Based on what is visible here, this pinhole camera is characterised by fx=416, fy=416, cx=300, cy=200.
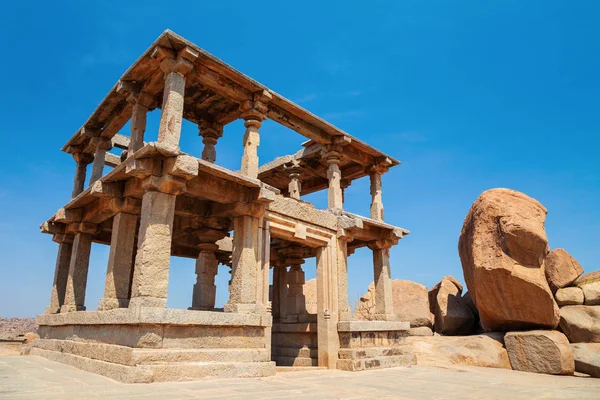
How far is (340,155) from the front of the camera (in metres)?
11.6

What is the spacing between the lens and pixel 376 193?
12.5 meters

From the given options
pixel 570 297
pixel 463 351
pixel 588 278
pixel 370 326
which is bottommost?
pixel 463 351

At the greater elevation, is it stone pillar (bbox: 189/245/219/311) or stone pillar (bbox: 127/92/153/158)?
stone pillar (bbox: 127/92/153/158)

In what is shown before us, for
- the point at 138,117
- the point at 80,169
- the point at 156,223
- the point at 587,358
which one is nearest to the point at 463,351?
the point at 587,358

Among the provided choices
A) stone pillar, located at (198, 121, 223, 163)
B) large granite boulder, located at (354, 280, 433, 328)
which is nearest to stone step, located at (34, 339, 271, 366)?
stone pillar, located at (198, 121, 223, 163)

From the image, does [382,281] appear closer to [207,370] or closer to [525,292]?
[525,292]

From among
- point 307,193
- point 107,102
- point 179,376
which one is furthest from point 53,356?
point 307,193

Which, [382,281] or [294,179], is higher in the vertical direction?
[294,179]

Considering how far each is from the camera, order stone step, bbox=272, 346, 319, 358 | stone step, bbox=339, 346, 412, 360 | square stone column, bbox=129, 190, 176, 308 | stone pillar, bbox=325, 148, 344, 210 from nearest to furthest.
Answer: square stone column, bbox=129, 190, 176, 308 < stone step, bbox=339, 346, 412, 360 < stone step, bbox=272, 346, 319, 358 < stone pillar, bbox=325, 148, 344, 210

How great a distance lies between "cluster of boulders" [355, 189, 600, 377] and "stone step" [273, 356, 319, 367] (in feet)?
11.4

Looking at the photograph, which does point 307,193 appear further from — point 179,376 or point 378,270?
point 179,376

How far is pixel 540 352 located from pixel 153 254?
34.5 ft

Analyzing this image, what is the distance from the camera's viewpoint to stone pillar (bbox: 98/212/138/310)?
7.91m

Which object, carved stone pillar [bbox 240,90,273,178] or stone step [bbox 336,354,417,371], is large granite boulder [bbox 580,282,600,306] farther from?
carved stone pillar [bbox 240,90,273,178]
